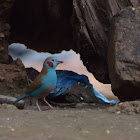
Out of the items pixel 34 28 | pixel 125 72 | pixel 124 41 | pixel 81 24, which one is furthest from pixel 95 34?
pixel 34 28

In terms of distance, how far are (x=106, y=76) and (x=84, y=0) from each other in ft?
5.53

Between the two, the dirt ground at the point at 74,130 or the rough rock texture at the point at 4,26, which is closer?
the dirt ground at the point at 74,130

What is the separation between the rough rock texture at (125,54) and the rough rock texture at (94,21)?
838 millimetres

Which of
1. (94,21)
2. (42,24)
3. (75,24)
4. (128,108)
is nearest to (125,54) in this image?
(128,108)

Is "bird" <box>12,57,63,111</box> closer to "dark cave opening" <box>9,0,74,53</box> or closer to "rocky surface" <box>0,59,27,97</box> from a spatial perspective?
"rocky surface" <box>0,59,27,97</box>

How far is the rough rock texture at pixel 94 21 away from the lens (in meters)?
5.61

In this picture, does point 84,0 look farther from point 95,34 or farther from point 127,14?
point 127,14

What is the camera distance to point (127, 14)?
15.8 feet

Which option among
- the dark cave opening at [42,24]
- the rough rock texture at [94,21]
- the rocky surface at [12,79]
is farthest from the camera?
the dark cave opening at [42,24]

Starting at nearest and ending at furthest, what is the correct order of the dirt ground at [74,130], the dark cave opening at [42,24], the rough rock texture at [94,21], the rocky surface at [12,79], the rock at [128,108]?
the dirt ground at [74,130] < the rock at [128,108] < the rough rock texture at [94,21] < the rocky surface at [12,79] < the dark cave opening at [42,24]

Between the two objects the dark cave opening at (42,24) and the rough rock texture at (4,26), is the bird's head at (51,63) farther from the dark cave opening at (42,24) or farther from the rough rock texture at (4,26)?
the dark cave opening at (42,24)

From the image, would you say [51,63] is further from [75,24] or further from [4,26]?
[4,26]

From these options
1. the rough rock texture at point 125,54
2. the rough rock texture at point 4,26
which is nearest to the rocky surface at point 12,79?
the rough rock texture at point 4,26

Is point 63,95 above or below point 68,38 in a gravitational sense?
below
